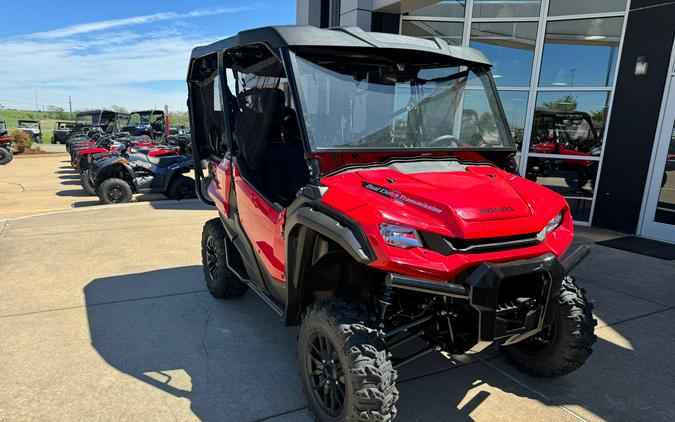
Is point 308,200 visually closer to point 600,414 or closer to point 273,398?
point 273,398

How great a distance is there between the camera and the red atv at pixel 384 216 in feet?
6.52

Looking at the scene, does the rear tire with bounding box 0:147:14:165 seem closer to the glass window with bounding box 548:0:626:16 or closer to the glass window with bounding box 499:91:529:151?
the glass window with bounding box 499:91:529:151

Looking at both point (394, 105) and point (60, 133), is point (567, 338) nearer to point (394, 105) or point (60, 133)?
point (394, 105)

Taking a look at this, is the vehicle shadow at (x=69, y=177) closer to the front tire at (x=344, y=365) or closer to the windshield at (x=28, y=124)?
the front tire at (x=344, y=365)

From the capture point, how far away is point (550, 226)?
231 centimetres

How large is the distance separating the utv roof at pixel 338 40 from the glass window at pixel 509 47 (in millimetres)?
5343

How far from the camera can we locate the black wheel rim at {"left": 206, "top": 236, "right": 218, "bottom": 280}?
13.5 feet

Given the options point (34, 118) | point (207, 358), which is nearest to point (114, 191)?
point (207, 358)

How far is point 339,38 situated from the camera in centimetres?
245

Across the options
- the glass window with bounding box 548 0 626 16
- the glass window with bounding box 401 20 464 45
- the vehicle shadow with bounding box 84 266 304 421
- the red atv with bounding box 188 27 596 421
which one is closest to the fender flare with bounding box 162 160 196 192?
the vehicle shadow with bounding box 84 266 304 421

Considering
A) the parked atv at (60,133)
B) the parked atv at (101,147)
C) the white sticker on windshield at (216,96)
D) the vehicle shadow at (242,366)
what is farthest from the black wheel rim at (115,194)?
the parked atv at (60,133)

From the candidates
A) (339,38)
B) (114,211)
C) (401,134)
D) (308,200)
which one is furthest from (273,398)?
(114,211)

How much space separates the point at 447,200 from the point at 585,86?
6567 mm

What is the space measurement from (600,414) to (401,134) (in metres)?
2.02
